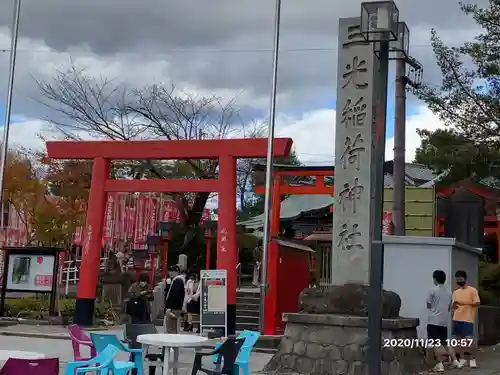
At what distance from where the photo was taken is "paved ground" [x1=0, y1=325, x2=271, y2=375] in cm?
1241

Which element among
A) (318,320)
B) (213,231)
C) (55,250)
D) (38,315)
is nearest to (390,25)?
(318,320)

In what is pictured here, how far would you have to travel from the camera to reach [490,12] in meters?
18.1

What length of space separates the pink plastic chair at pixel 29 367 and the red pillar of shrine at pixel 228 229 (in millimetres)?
9642

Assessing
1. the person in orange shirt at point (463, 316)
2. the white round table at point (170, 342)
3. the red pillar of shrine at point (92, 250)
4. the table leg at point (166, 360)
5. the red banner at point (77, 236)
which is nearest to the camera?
the white round table at point (170, 342)

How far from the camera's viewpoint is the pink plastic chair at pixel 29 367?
6276 millimetres

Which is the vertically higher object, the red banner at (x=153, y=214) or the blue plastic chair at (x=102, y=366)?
the red banner at (x=153, y=214)

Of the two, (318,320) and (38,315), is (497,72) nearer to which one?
(318,320)

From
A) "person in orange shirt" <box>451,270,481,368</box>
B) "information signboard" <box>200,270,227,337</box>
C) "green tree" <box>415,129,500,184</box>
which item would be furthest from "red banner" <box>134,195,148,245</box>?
"person in orange shirt" <box>451,270,481,368</box>

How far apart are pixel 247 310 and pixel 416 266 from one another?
9504mm

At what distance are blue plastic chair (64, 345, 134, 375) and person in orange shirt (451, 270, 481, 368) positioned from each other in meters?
5.82

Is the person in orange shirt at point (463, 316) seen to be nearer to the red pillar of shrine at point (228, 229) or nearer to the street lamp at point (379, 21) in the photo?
the street lamp at point (379, 21)

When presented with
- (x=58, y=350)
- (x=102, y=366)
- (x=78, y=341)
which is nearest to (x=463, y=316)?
(x=78, y=341)

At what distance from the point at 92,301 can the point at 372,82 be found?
9878 millimetres

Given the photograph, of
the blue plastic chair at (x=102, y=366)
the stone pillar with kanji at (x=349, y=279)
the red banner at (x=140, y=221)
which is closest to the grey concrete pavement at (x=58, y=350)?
the stone pillar with kanji at (x=349, y=279)
